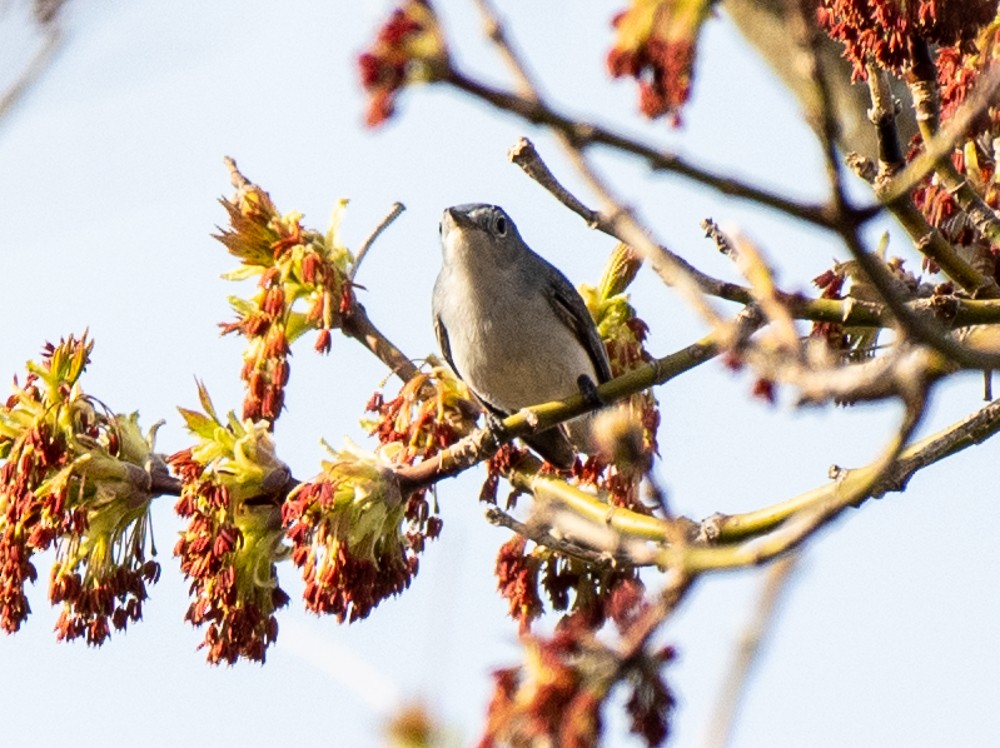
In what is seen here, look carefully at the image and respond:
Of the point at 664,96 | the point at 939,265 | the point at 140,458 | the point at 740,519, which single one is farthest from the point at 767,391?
the point at 140,458

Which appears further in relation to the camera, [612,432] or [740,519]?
[740,519]

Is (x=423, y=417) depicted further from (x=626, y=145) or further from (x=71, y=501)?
(x=626, y=145)

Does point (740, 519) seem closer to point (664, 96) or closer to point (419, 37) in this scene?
point (664, 96)

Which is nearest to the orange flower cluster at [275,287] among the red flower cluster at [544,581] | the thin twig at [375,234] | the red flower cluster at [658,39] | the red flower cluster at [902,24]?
the thin twig at [375,234]

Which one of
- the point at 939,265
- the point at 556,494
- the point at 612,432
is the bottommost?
the point at 612,432

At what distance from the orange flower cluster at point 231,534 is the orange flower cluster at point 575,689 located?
2116 millimetres

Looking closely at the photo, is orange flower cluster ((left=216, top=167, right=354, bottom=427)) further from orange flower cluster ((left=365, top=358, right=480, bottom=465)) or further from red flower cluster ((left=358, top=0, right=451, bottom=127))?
red flower cluster ((left=358, top=0, right=451, bottom=127))

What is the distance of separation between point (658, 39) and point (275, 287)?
264 centimetres

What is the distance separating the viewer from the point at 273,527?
15.0 feet

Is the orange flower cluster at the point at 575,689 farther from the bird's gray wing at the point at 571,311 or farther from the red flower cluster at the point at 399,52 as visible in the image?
the bird's gray wing at the point at 571,311

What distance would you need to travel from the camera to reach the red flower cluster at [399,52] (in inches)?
77.4

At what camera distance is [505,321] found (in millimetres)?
7051

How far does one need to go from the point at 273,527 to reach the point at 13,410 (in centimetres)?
80

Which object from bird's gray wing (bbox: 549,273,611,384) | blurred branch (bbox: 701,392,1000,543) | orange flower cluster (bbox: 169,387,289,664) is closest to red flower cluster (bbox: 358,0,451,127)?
blurred branch (bbox: 701,392,1000,543)
